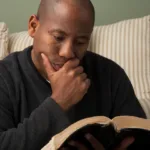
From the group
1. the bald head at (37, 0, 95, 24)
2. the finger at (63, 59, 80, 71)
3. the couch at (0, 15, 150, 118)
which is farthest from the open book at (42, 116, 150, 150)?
the couch at (0, 15, 150, 118)

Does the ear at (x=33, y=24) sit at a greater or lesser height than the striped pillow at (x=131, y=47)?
greater

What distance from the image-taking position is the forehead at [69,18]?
37.5 inches

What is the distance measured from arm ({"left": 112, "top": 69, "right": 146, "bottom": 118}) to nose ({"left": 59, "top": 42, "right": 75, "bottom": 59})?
0.25m

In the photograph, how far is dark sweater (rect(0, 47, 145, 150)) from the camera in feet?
2.77

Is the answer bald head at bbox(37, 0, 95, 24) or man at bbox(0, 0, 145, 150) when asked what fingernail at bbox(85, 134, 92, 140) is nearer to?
man at bbox(0, 0, 145, 150)

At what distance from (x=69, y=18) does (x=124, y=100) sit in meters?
0.37

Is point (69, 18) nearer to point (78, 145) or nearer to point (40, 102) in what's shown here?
point (40, 102)

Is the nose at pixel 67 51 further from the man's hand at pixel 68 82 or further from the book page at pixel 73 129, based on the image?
the book page at pixel 73 129

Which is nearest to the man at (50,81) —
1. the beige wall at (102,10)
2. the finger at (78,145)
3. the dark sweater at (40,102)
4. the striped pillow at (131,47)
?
the dark sweater at (40,102)

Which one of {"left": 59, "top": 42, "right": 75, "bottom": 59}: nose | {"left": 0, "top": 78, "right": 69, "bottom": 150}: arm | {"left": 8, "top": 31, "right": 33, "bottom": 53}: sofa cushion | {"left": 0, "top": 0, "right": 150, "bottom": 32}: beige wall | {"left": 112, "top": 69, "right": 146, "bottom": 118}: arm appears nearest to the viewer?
{"left": 0, "top": 78, "right": 69, "bottom": 150}: arm

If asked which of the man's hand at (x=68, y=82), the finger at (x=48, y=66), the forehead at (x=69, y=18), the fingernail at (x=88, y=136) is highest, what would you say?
the forehead at (x=69, y=18)

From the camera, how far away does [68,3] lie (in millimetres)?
970

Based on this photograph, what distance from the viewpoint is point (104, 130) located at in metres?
0.72

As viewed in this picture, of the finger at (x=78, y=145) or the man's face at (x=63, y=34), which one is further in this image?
the man's face at (x=63, y=34)
